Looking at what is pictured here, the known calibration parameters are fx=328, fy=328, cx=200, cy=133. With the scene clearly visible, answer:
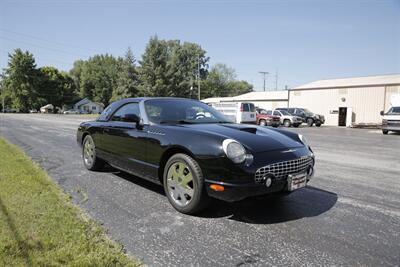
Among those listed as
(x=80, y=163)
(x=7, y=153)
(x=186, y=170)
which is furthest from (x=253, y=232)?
(x=7, y=153)

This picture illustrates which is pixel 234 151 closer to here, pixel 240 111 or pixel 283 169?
pixel 283 169

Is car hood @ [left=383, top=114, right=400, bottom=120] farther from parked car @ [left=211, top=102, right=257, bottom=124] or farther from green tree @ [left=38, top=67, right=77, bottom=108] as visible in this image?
green tree @ [left=38, top=67, right=77, bottom=108]

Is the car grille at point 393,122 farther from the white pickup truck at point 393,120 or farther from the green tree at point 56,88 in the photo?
the green tree at point 56,88

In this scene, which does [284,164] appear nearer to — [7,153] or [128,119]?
[128,119]

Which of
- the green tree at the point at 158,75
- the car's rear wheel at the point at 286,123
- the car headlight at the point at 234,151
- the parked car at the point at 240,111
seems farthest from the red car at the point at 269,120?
the green tree at the point at 158,75

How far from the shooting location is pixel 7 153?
26.9 ft

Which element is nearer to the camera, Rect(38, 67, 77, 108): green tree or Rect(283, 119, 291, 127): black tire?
Rect(283, 119, 291, 127): black tire

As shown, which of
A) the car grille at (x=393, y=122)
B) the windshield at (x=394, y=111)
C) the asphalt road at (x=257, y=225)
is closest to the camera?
the asphalt road at (x=257, y=225)

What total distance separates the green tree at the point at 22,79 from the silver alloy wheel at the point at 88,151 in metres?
84.1

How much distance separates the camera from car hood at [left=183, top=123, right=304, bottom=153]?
3.81 meters

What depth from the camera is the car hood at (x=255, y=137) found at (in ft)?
12.5

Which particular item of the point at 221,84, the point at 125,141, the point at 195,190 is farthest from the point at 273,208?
the point at 221,84

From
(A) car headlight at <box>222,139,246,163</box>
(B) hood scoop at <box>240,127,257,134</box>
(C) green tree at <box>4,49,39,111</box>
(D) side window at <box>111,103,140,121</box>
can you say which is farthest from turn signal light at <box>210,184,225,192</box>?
(C) green tree at <box>4,49,39,111</box>

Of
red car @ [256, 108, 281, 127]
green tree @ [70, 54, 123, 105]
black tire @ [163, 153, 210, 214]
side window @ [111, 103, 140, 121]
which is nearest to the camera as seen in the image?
black tire @ [163, 153, 210, 214]
